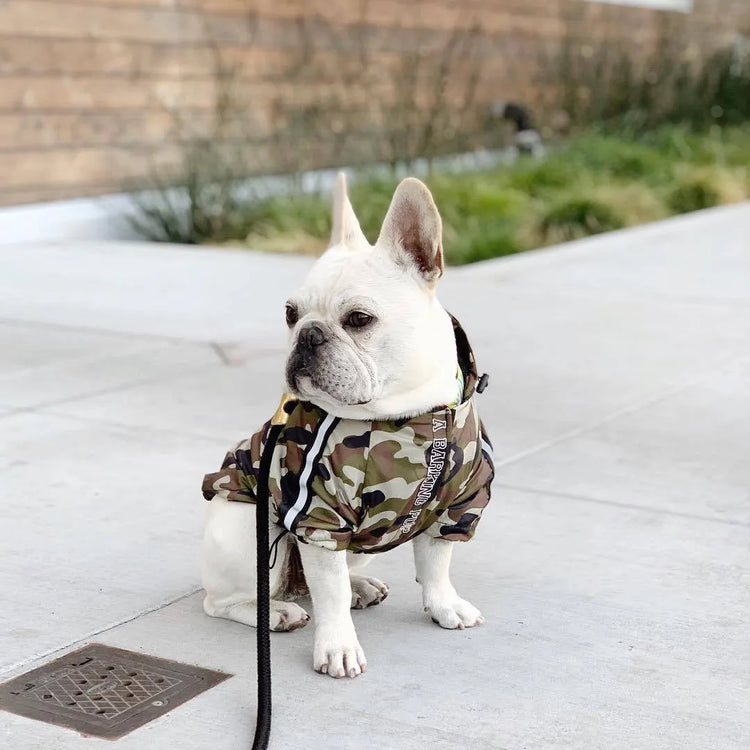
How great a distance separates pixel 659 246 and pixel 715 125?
915 centimetres

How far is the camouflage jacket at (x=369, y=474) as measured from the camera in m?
3.00

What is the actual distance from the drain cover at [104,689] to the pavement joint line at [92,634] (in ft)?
0.14

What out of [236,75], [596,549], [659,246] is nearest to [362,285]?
[596,549]

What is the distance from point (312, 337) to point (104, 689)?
0.94 m

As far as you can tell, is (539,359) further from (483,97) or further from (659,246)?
(483,97)

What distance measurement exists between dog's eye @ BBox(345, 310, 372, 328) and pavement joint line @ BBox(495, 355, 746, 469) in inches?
81.9

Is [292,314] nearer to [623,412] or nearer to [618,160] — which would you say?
[623,412]

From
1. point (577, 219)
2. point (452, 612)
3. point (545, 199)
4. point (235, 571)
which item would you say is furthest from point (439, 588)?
point (545, 199)

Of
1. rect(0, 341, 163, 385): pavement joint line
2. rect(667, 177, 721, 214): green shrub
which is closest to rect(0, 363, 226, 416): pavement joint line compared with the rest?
rect(0, 341, 163, 385): pavement joint line

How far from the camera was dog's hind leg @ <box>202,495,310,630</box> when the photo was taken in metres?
3.23

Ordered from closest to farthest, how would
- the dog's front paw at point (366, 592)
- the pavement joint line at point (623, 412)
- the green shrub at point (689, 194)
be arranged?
the dog's front paw at point (366, 592), the pavement joint line at point (623, 412), the green shrub at point (689, 194)

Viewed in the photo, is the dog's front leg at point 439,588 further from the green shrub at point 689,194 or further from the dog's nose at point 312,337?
the green shrub at point 689,194

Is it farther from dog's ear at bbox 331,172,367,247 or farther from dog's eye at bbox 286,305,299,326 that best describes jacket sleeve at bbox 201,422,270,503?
dog's ear at bbox 331,172,367,247

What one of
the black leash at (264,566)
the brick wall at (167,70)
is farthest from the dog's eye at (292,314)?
the brick wall at (167,70)
